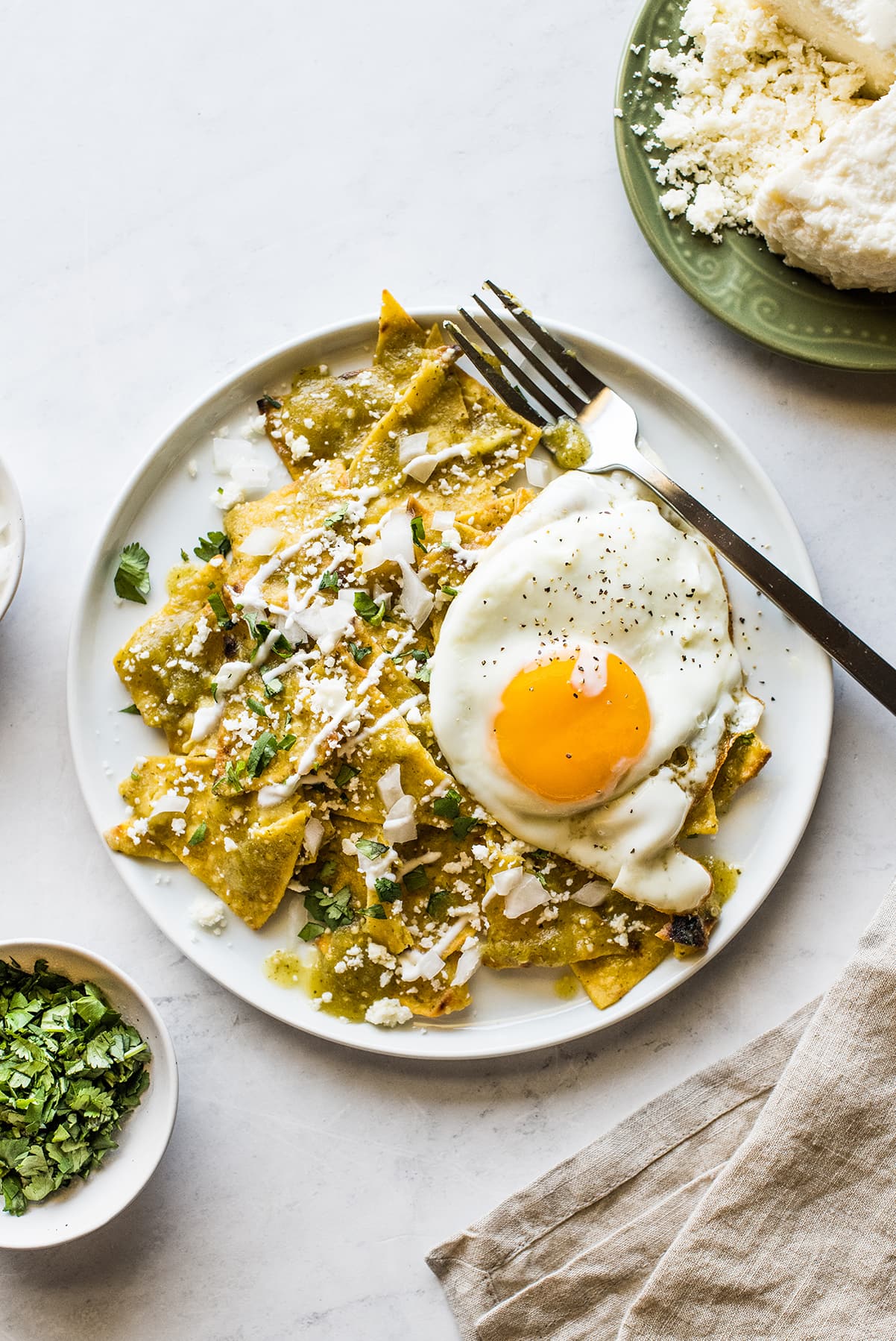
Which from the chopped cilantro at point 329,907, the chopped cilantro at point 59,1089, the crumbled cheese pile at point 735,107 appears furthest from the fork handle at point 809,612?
the chopped cilantro at point 59,1089

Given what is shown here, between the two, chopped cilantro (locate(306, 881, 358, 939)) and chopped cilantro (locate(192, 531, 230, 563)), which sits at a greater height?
chopped cilantro (locate(192, 531, 230, 563))

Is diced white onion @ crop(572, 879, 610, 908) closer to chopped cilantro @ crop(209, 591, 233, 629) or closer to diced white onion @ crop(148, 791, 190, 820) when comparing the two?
diced white onion @ crop(148, 791, 190, 820)

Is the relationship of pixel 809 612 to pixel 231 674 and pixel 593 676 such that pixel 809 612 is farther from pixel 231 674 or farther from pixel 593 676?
pixel 231 674

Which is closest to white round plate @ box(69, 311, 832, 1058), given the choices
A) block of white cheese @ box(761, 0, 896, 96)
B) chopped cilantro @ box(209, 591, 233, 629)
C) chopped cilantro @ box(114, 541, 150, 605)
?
chopped cilantro @ box(114, 541, 150, 605)

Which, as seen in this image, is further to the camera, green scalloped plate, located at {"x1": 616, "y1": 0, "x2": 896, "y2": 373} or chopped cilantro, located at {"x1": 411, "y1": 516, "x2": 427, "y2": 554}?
green scalloped plate, located at {"x1": 616, "y1": 0, "x2": 896, "y2": 373}

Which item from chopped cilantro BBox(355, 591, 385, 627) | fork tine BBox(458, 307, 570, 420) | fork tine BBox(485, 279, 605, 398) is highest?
fork tine BBox(485, 279, 605, 398)

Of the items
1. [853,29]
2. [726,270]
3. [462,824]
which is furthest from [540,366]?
[462,824]
